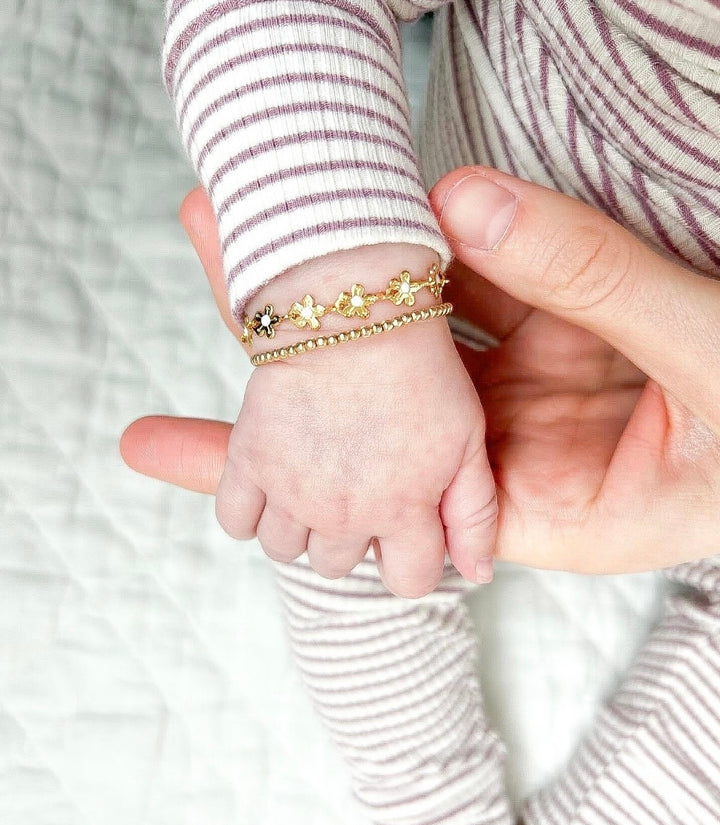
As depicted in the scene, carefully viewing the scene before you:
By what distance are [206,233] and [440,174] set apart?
0.83 ft

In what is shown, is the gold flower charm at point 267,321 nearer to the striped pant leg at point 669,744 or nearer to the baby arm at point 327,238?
the baby arm at point 327,238

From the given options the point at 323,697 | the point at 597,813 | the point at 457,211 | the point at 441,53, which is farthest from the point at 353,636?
the point at 441,53

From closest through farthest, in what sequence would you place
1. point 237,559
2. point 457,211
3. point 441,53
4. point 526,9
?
point 457,211 < point 526,9 < point 441,53 < point 237,559

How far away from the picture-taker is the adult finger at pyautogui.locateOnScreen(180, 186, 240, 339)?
0.63 metres

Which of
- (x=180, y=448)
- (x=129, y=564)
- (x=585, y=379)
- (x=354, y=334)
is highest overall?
(x=354, y=334)

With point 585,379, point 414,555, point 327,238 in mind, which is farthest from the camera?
point 585,379

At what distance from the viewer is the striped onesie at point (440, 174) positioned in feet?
1.65

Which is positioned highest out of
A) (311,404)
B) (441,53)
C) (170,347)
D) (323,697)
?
(441,53)

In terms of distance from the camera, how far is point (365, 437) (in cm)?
53

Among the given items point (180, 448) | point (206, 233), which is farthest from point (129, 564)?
point (206, 233)

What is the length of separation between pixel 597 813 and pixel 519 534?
1.05 ft

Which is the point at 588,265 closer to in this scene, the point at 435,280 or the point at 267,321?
the point at 435,280

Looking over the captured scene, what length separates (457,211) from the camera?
50 cm

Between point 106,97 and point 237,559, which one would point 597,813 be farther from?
point 106,97
